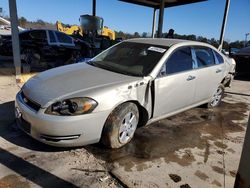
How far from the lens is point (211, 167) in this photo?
3326 mm

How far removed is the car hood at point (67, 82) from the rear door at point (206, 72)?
5.58ft

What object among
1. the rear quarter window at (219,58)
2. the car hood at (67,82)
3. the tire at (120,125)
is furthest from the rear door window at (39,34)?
the tire at (120,125)

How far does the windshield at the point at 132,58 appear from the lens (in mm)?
3957

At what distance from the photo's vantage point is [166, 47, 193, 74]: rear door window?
4141mm

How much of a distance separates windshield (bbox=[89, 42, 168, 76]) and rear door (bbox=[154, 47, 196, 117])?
21 centimetres

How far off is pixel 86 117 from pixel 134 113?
0.83 m

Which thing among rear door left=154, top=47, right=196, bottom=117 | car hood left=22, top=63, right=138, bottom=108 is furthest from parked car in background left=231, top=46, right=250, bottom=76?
car hood left=22, top=63, right=138, bottom=108

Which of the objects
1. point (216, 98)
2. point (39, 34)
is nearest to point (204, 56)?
point (216, 98)

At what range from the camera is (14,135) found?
3.78 meters

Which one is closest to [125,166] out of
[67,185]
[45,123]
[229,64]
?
[67,185]

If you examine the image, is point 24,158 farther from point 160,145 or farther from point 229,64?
point 229,64

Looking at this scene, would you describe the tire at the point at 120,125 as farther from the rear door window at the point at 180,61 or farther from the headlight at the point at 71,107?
the rear door window at the point at 180,61

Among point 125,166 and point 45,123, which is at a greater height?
point 45,123

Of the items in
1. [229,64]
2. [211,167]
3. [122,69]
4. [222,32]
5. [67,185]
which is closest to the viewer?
[67,185]
